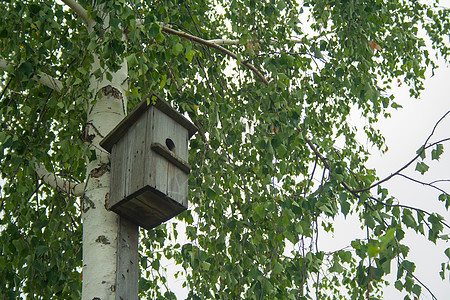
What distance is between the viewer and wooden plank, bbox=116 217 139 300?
248cm

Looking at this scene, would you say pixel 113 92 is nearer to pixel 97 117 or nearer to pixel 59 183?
pixel 97 117

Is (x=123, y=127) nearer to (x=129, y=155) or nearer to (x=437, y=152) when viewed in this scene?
(x=129, y=155)

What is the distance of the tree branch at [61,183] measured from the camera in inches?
115

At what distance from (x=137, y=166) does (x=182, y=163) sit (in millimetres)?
246

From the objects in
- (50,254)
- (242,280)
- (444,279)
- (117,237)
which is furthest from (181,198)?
(444,279)

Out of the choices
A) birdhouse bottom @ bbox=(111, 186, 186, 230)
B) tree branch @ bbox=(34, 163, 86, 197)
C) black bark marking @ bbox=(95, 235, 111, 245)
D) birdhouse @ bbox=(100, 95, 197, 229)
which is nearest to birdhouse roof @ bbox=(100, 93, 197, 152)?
birdhouse @ bbox=(100, 95, 197, 229)

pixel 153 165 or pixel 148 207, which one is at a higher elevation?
pixel 153 165

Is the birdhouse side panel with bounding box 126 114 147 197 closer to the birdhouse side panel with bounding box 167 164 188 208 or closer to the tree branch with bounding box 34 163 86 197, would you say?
the birdhouse side panel with bounding box 167 164 188 208

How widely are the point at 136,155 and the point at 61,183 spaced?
1.87ft

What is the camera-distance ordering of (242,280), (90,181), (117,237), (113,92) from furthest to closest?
(242,280) → (113,92) → (90,181) → (117,237)

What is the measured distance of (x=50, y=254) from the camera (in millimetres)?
3344

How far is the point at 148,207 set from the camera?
2.67m

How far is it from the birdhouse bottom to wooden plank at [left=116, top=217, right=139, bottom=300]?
0.19ft

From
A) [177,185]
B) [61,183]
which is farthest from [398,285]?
[61,183]
